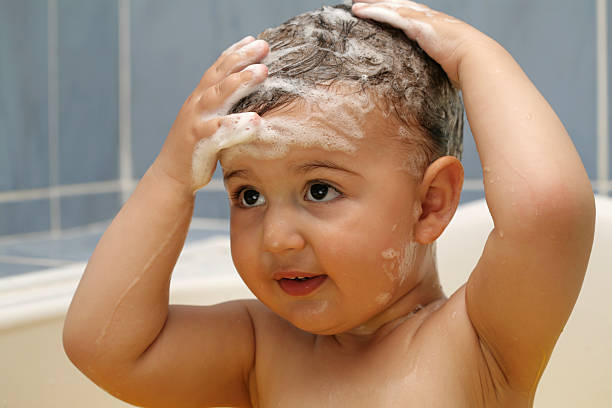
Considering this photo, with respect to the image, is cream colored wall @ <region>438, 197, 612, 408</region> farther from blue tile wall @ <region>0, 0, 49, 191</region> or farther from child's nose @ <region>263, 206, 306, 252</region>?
blue tile wall @ <region>0, 0, 49, 191</region>

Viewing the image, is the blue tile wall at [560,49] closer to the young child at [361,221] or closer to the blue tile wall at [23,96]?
the young child at [361,221]

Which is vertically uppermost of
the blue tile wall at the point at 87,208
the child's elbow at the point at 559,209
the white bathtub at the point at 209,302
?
the child's elbow at the point at 559,209

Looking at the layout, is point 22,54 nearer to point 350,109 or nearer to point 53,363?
point 53,363

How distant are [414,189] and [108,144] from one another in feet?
4.68

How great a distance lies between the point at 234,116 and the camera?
2.18ft

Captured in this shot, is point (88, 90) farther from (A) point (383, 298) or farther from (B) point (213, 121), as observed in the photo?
(A) point (383, 298)

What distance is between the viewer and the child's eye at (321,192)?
0.68 metres

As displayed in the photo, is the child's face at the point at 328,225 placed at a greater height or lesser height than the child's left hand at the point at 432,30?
lesser

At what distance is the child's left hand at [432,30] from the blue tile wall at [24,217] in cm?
111

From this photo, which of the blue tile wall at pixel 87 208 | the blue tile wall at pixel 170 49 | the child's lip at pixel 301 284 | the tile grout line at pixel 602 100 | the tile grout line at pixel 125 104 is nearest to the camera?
the child's lip at pixel 301 284

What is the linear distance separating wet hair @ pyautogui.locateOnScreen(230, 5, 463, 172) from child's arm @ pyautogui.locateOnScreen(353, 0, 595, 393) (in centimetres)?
5

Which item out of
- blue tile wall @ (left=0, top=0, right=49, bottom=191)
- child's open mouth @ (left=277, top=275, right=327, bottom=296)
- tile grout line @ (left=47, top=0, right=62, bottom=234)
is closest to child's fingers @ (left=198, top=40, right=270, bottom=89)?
child's open mouth @ (left=277, top=275, right=327, bottom=296)

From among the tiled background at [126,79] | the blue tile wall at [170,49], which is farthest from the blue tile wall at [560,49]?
the blue tile wall at [170,49]

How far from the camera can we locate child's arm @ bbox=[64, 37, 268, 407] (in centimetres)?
74
